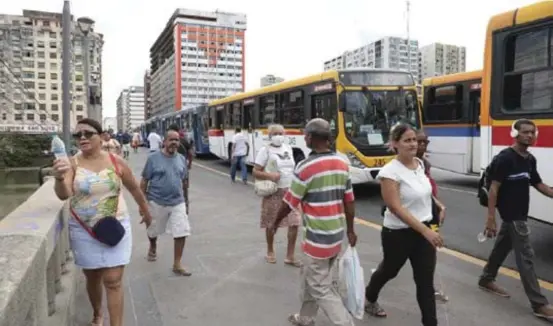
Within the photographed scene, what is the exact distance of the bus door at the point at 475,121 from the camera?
12.5m

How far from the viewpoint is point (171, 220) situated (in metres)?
5.57

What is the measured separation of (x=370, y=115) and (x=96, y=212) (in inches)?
328

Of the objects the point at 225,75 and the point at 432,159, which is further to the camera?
the point at 225,75

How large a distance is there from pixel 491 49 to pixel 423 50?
41239mm

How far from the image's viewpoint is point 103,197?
3.49m

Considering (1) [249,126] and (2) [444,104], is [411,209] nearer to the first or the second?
(2) [444,104]

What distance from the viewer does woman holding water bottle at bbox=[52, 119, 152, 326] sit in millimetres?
3455

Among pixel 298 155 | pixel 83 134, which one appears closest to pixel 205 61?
pixel 298 155

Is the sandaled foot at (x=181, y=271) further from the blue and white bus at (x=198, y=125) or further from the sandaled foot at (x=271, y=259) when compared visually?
the blue and white bus at (x=198, y=125)

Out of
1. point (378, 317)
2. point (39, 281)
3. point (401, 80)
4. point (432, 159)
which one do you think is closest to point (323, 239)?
point (378, 317)

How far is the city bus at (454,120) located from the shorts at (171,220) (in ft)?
30.5

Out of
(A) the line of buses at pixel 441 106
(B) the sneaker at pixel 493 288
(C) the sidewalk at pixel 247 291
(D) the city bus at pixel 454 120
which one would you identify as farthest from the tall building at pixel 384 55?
(B) the sneaker at pixel 493 288

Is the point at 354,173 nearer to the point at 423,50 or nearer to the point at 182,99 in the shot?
the point at 423,50

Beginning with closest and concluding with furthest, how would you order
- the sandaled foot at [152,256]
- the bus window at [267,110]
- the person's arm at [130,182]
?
the person's arm at [130,182] < the sandaled foot at [152,256] < the bus window at [267,110]
